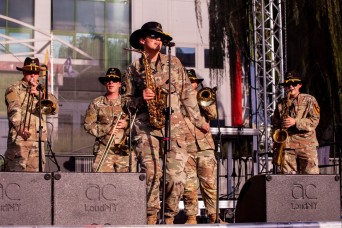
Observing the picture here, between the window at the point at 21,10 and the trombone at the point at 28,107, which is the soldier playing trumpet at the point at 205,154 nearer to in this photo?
the trombone at the point at 28,107

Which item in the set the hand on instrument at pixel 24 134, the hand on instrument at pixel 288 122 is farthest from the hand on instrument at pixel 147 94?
the hand on instrument at pixel 288 122

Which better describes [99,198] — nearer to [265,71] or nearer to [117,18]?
[265,71]

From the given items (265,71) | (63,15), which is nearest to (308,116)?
(265,71)

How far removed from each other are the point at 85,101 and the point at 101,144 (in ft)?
9.97

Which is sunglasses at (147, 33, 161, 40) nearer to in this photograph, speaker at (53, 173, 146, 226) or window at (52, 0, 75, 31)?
speaker at (53, 173, 146, 226)

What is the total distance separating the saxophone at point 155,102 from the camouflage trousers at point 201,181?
0.94 meters

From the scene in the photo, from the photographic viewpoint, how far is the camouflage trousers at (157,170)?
6.47 metres

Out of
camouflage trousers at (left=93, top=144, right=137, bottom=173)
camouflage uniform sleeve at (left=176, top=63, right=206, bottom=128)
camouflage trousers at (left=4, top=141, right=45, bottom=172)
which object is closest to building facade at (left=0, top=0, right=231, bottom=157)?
camouflage trousers at (left=93, top=144, right=137, bottom=173)

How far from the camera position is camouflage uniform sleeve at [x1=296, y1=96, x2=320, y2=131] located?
28.6 feet

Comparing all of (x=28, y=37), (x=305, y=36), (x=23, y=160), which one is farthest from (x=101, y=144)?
(x=305, y=36)

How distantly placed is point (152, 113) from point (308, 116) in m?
2.88

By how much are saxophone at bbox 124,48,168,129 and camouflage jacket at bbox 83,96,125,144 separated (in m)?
1.88

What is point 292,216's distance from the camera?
628 cm

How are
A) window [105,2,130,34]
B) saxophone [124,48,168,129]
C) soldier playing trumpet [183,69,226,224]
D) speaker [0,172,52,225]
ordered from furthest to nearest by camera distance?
window [105,2,130,34]
soldier playing trumpet [183,69,226,224]
saxophone [124,48,168,129]
speaker [0,172,52,225]
